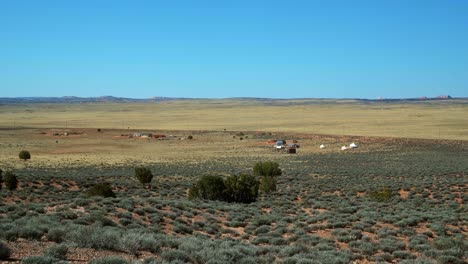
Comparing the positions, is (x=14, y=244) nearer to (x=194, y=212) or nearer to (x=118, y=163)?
(x=194, y=212)

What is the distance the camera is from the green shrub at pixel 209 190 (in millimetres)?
24422

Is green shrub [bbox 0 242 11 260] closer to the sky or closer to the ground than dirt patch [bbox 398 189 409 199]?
closer to the sky

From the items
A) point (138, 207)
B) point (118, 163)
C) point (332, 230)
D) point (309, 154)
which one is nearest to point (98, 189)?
point (138, 207)

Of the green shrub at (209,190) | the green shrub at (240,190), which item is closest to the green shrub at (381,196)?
the green shrub at (240,190)

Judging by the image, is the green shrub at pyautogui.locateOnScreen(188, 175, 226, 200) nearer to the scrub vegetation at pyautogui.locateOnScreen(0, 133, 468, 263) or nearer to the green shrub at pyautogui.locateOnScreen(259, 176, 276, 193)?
the scrub vegetation at pyautogui.locateOnScreen(0, 133, 468, 263)

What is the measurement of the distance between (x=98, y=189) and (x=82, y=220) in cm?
914

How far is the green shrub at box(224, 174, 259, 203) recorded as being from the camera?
973 inches

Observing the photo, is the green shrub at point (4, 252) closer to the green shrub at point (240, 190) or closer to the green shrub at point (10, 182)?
the green shrub at point (240, 190)

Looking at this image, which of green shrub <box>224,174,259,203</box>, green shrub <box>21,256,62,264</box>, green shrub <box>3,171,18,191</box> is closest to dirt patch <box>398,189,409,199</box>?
green shrub <box>224,174,259,203</box>

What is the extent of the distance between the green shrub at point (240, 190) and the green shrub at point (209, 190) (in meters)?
0.33

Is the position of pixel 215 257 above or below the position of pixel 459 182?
above

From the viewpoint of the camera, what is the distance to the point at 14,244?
9.30 m

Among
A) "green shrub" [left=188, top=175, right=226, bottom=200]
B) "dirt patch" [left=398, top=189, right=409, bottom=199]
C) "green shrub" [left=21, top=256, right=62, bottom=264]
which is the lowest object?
"dirt patch" [left=398, top=189, right=409, bottom=199]

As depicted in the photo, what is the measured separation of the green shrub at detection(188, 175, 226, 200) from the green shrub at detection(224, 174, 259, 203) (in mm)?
333
